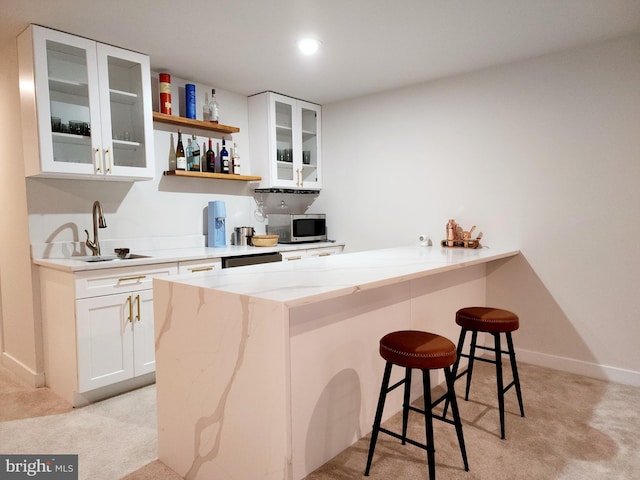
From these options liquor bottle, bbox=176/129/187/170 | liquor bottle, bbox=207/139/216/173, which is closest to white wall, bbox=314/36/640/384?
liquor bottle, bbox=207/139/216/173

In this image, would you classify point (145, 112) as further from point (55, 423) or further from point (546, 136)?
point (546, 136)

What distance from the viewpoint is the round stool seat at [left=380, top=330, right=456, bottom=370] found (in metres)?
1.71

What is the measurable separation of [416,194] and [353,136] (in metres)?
0.93

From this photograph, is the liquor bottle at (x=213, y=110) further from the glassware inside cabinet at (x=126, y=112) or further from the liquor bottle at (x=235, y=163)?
the glassware inside cabinet at (x=126, y=112)

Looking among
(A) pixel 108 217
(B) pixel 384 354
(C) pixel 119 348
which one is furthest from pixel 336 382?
(A) pixel 108 217

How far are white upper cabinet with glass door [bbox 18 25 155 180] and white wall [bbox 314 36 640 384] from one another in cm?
217

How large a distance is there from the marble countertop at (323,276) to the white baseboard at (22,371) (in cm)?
174

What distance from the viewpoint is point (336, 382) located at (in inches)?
79.0

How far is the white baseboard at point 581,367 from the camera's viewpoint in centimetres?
295

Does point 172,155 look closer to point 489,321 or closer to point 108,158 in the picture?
point 108,158

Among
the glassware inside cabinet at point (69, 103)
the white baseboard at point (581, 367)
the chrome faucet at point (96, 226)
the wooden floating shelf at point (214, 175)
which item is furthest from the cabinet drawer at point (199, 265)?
the white baseboard at point (581, 367)

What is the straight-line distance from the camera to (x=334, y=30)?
2.76 meters

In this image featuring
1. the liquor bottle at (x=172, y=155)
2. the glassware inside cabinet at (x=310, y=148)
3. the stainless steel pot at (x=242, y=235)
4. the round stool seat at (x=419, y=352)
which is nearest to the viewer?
the round stool seat at (x=419, y=352)

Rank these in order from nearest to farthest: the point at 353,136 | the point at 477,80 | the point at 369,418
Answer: the point at 369,418
the point at 477,80
the point at 353,136
